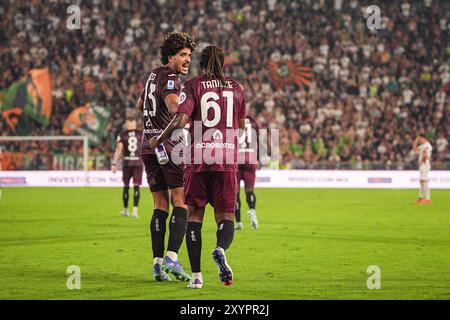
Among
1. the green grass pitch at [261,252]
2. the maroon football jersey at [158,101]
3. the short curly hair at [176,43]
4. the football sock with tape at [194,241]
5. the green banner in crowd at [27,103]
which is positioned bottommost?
the green grass pitch at [261,252]

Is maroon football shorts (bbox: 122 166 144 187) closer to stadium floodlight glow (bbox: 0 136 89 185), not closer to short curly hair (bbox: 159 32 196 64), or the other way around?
short curly hair (bbox: 159 32 196 64)

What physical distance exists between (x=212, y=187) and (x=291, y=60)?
29.1 m

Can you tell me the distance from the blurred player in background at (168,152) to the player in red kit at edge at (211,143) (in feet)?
2.26

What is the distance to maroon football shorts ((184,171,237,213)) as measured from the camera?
889cm

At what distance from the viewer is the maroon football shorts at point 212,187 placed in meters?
8.89

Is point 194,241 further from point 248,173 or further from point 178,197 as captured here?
point 248,173

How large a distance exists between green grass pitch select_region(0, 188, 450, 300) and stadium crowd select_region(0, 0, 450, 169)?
35.4 ft

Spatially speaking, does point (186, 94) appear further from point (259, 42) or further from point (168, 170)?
point (259, 42)

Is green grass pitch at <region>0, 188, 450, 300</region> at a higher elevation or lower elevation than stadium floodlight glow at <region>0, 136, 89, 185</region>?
lower

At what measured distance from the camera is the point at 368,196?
28.1 metres
